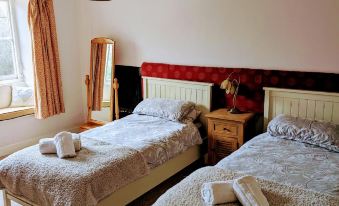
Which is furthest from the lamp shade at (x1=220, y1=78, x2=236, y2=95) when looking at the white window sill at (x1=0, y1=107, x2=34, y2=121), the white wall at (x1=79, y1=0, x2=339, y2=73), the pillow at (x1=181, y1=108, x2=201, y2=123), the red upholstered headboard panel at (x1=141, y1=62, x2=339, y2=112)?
the white window sill at (x1=0, y1=107, x2=34, y2=121)

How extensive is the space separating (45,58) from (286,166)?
317cm

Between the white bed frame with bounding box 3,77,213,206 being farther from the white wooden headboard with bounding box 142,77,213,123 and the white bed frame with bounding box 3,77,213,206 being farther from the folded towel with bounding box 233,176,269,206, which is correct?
the folded towel with bounding box 233,176,269,206

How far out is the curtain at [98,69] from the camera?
4.46 m

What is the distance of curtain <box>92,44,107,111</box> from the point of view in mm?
4465

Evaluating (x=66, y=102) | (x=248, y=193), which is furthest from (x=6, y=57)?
(x=248, y=193)

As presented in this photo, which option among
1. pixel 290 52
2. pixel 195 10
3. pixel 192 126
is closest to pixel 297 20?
pixel 290 52

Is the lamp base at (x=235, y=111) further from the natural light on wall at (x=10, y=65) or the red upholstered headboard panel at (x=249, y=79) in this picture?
the natural light on wall at (x=10, y=65)

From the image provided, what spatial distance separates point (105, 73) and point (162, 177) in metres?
1.83

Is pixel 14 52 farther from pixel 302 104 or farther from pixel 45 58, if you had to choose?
pixel 302 104

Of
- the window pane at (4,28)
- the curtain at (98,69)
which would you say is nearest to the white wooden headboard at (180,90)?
the curtain at (98,69)

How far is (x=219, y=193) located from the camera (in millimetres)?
1924

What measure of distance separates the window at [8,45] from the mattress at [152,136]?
186 centimetres

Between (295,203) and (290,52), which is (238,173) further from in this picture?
(290,52)

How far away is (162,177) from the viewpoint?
320cm
